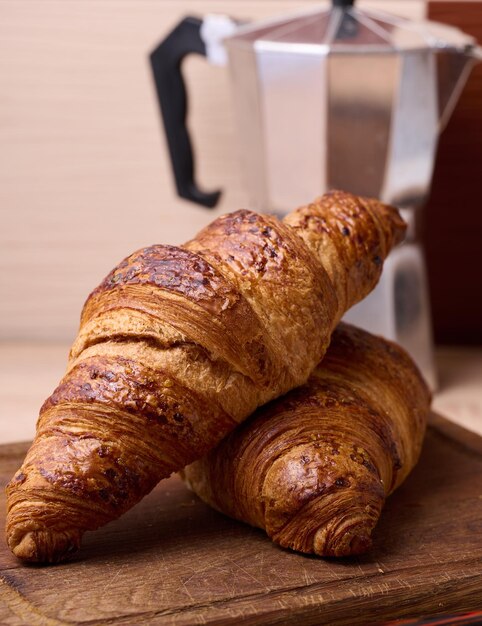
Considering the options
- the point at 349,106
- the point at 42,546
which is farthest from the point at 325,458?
the point at 349,106

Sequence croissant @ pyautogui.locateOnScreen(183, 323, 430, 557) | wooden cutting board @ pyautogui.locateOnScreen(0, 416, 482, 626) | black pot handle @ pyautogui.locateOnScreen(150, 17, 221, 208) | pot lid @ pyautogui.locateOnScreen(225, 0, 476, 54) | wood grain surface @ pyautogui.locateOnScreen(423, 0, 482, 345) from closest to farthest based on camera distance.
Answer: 1. wooden cutting board @ pyautogui.locateOnScreen(0, 416, 482, 626)
2. croissant @ pyautogui.locateOnScreen(183, 323, 430, 557)
3. pot lid @ pyautogui.locateOnScreen(225, 0, 476, 54)
4. black pot handle @ pyautogui.locateOnScreen(150, 17, 221, 208)
5. wood grain surface @ pyautogui.locateOnScreen(423, 0, 482, 345)

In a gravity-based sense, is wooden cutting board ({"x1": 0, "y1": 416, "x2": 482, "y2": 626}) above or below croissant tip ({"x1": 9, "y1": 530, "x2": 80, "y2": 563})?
below

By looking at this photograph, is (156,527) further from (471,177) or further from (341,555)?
(471,177)

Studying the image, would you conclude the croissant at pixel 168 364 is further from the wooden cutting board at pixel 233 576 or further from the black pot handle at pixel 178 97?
the black pot handle at pixel 178 97

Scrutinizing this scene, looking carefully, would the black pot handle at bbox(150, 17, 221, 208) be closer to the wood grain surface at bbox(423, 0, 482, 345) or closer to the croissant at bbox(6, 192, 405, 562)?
the wood grain surface at bbox(423, 0, 482, 345)

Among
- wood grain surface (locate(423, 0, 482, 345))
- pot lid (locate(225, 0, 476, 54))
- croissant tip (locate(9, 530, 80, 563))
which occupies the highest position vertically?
pot lid (locate(225, 0, 476, 54))

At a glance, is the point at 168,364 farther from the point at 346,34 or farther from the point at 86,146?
the point at 86,146

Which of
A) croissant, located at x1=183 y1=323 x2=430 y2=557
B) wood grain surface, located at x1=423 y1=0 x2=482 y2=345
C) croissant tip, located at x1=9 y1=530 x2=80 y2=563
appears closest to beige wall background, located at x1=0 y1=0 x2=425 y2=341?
wood grain surface, located at x1=423 y1=0 x2=482 y2=345

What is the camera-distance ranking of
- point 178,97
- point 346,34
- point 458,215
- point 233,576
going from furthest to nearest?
point 458,215 → point 178,97 → point 346,34 → point 233,576
